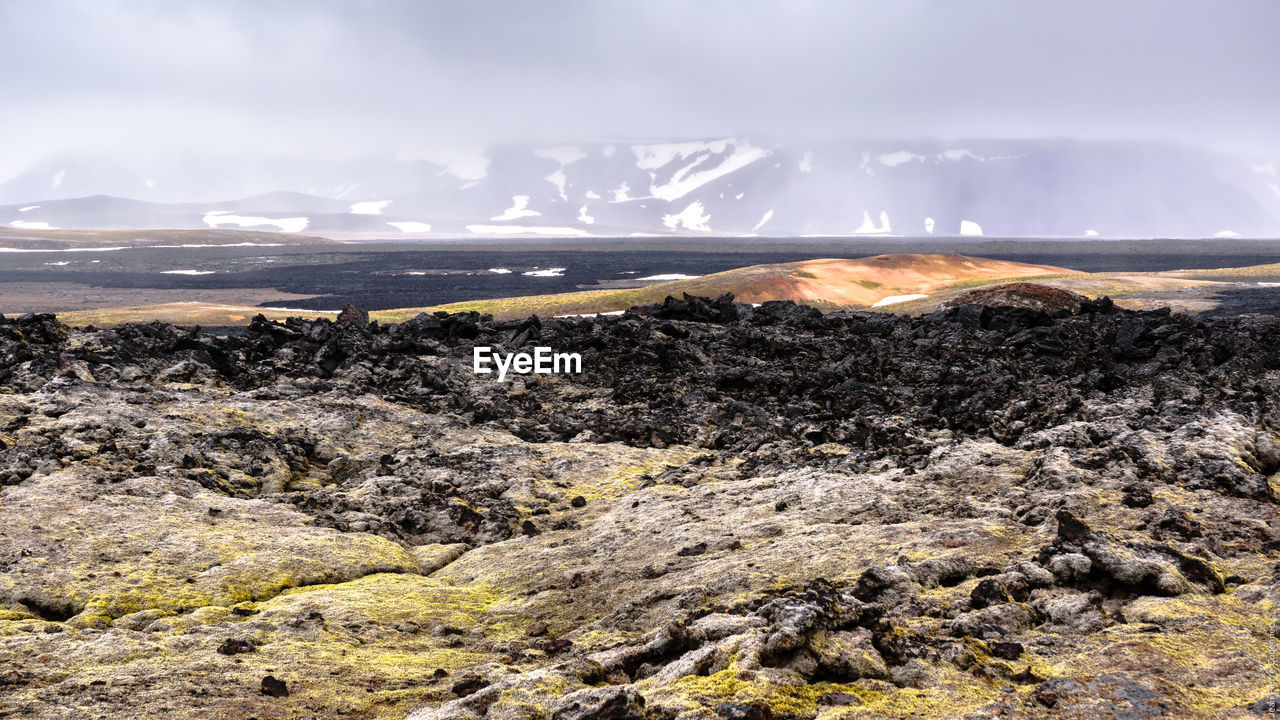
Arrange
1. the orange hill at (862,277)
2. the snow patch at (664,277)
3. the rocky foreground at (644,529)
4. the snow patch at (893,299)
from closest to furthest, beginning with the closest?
the rocky foreground at (644,529) < the snow patch at (893,299) < the orange hill at (862,277) < the snow patch at (664,277)

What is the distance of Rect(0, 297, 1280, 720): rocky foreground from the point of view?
787 cm

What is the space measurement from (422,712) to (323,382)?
50.0 ft

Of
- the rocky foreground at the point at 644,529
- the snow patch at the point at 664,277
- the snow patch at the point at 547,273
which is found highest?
the snow patch at the point at 547,273

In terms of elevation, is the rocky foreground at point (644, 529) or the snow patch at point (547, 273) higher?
the snow patch at point (547, 273)

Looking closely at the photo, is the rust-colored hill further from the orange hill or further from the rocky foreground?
the rocky foreground

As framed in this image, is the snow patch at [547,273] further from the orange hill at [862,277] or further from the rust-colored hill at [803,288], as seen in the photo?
the orange hill at [862,277]

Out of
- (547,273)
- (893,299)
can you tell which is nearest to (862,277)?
(893,299)

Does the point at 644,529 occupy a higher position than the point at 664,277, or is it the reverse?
the point at 664,277

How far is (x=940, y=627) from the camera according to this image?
8695mm

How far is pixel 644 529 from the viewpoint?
13.6 m

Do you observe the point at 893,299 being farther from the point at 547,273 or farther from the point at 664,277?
the point at 547,273

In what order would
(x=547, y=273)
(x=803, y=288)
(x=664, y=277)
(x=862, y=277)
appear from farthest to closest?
(x=547, y=273) → (x=664, y=277) → (x=862, y=277) → (x=803, y=288)

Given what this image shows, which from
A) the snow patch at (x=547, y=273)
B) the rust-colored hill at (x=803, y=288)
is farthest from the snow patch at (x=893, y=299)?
the snow patch at (x=547, y=273)

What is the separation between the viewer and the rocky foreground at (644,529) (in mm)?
7871
